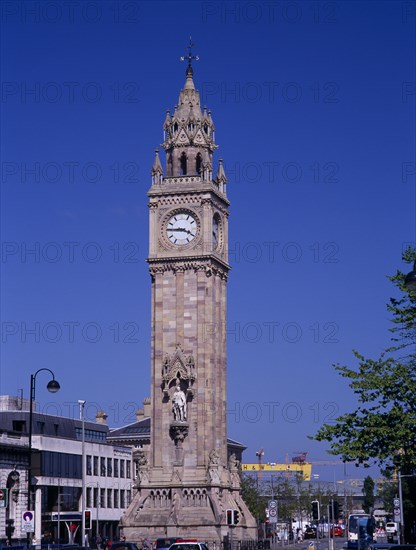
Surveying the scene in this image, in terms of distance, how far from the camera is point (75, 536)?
123 meters

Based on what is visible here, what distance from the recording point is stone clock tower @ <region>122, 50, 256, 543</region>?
97500 millimetres

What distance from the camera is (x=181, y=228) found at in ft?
337

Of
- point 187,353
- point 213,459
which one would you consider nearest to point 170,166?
point 187,353

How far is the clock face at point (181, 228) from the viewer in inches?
4031

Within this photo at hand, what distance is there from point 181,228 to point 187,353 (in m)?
11.4

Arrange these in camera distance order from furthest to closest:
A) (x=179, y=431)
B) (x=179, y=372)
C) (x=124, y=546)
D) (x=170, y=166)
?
(x=170, y=166) < (x=179, y=372) < (x=179, y=431) < (x=124, y=546)

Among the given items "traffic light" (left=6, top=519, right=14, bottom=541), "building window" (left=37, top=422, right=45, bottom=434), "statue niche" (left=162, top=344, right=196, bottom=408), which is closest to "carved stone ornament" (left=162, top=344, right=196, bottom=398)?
"statue niche" (left=162, top=344, right=196, bottom=408)

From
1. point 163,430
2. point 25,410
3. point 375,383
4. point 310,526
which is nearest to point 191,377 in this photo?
point 163,430

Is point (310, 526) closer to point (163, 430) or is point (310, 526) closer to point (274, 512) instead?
point (163, 430)

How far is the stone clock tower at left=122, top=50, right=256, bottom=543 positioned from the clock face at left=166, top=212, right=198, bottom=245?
0.09 m

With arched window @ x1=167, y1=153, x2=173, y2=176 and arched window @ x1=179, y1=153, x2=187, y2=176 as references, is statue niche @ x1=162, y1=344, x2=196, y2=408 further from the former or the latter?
arched window @ x1=179, y1=153, x2=187, y2=176

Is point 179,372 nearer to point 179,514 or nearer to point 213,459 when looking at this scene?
point 213,459

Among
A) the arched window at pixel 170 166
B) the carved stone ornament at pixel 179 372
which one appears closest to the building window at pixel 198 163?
the arched window at pixel 170 166

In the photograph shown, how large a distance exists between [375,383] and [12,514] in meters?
61.3
